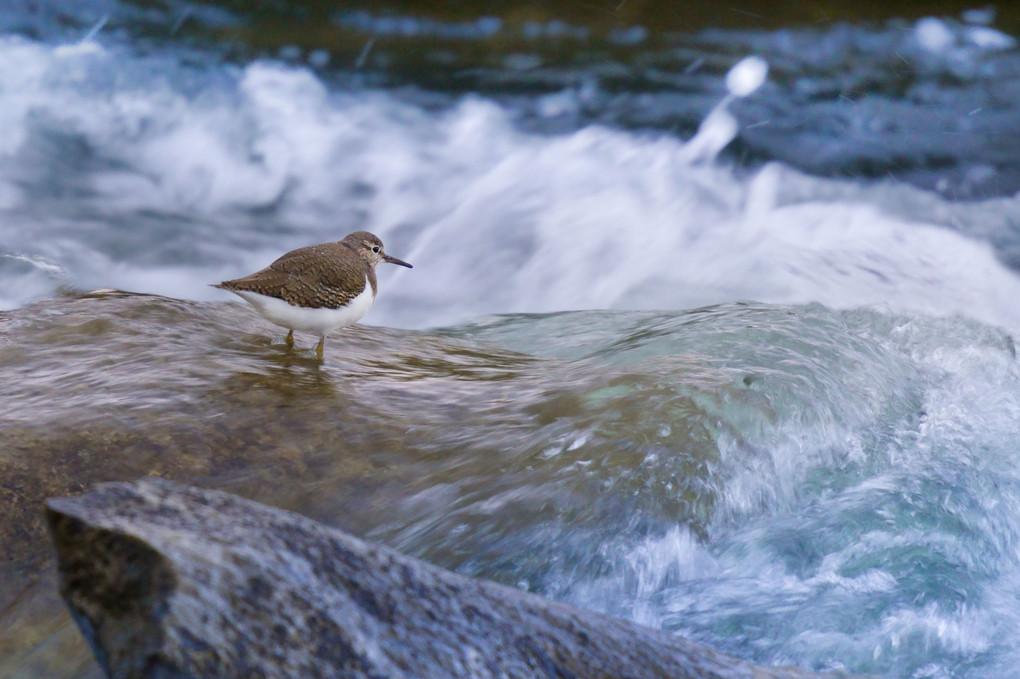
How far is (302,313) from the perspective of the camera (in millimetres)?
4062

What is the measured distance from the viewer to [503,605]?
1.82 m

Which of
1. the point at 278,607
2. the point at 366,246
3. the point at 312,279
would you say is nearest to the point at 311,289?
the point at 312,279

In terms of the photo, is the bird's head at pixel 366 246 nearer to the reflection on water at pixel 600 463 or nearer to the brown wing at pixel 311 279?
the brown wing at pixel 311 279

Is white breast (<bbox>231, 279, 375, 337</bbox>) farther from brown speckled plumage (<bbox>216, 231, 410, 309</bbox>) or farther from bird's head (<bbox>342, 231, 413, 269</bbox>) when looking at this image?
bird's head (<bbox>342, 231, 413, 269</bbox>)

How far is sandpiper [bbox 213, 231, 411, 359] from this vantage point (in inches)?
159

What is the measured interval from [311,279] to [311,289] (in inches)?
3.1

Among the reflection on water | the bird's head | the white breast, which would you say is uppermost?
the bird's head

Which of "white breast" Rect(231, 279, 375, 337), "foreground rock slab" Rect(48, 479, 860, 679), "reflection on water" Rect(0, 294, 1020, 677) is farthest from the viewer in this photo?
"white breast" Rect(231, 279, 375, 337)

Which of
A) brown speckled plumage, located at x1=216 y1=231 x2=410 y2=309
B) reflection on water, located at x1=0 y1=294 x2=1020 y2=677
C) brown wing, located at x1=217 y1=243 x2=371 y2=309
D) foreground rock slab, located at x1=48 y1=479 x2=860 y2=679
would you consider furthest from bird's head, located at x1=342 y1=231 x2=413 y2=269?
foreground rock slab, located at x1=48 y1=479 x2=860 y2=679

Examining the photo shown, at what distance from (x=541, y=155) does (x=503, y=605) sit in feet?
28.9

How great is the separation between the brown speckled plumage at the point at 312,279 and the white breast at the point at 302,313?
2 centimetres

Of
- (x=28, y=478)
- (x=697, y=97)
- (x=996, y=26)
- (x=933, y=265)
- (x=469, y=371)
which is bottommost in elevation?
(x=28, y=478)

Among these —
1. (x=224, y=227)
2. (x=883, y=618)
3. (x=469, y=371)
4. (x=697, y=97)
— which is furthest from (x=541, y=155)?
(x=883, y=618)

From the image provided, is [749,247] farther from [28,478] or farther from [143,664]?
[143,664]
